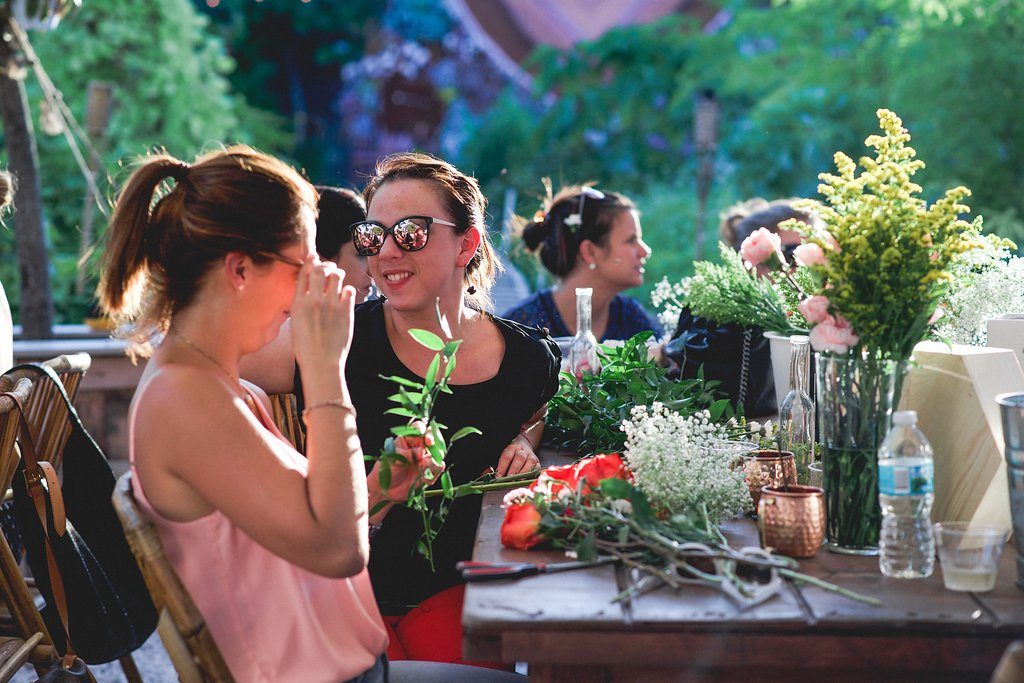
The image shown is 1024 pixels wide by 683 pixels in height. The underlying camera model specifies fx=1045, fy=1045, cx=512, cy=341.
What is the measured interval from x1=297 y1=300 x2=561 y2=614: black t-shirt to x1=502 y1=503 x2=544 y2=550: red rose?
2.04 ft

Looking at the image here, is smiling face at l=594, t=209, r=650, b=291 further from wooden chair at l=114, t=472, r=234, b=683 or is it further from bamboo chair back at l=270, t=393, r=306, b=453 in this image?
wooden chair at l=114, t=472, r=234, b=683

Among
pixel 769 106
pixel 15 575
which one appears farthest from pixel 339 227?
pixel 769 106

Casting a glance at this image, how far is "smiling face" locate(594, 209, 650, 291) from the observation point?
15.6 feet

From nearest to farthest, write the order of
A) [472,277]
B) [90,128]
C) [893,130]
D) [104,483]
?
1. [893,130]
2. [104,483]
3. [472,277]
4. [90,128]

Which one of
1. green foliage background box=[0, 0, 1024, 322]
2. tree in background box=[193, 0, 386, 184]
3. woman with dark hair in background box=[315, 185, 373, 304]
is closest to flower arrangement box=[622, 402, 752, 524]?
woman with dark hair in background box=[315, 185, 373, 304]

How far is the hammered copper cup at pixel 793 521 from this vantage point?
163cm

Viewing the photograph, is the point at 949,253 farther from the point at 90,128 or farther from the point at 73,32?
the point at 73,32

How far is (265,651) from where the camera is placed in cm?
154

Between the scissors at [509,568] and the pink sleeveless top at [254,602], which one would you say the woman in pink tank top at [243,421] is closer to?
the pink sleeveless top at [254,602]

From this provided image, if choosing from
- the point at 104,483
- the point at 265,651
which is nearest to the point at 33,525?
the point at 104,483

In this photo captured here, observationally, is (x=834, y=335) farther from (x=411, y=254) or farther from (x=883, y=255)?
(x=411, y=254)

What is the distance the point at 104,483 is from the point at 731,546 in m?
1.06

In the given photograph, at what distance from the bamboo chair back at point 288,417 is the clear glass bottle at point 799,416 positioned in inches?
45.9

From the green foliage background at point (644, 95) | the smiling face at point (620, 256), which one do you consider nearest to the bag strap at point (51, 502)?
the smiling face at point (620, 256)
